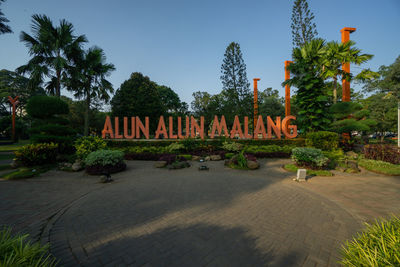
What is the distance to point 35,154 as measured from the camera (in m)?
8.95

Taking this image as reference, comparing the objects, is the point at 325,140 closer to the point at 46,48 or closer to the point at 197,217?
the point at 197,217

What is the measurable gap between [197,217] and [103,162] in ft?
21.3

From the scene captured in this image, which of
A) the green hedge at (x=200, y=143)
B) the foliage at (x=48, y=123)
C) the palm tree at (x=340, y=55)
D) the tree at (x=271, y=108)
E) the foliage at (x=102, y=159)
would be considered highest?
the palm tree at (x=340, y=55)

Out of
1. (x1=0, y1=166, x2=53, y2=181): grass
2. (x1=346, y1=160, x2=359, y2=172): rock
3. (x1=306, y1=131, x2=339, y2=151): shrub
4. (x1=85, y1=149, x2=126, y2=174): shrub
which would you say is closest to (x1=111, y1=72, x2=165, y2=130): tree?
(x1=0, y1=166, x2=53, y2=181): grass

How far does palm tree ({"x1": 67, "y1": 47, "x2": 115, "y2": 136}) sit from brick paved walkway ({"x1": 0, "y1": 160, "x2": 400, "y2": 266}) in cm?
1200

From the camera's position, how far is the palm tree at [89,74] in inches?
604

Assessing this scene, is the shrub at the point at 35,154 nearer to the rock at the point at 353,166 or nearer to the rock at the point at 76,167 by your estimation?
the rock at the point at 76,167

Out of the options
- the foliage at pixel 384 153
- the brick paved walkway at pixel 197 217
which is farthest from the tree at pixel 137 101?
the foliage at pixel 384 153

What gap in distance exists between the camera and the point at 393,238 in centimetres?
198

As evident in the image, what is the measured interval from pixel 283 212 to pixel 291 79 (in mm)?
14982

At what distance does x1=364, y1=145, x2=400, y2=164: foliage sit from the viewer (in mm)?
9242

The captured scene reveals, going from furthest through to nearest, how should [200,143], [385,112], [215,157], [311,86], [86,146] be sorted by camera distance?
[385,112] → [311,86] → [200,143] → [215,157] → [86,146]

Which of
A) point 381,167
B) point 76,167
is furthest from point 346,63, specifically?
point 76,167

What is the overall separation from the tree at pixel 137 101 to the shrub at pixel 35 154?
14537 mm
